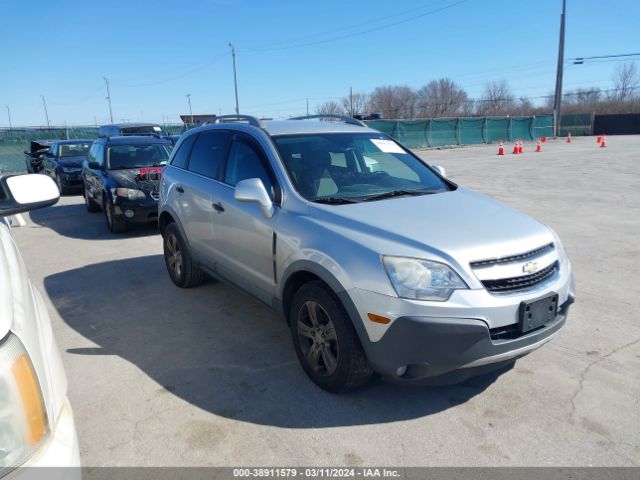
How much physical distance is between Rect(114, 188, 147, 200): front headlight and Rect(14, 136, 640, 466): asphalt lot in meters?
2.87

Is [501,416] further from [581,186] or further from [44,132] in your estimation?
[44,132]

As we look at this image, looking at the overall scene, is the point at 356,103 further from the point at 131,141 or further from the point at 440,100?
the point at 131,141

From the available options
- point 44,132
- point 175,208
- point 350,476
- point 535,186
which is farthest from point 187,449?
point 44,132

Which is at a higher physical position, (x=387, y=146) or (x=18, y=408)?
(x=387, y=146)

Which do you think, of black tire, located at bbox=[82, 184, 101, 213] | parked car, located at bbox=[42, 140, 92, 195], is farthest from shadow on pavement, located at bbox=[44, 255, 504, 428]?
parked car, located at bbox=[42, 140, 92, 195]

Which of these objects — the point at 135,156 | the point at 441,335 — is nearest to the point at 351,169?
the point at 441,335

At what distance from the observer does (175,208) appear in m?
5.26

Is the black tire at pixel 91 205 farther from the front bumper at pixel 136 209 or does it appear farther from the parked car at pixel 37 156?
the parked car at pixel 37 156

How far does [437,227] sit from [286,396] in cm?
152

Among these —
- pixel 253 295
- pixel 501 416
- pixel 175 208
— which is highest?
pixel 175 208

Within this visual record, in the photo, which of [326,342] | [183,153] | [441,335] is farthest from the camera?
[183,153]

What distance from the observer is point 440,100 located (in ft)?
280

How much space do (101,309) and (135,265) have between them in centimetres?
168

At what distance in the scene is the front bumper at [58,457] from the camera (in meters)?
1.42
